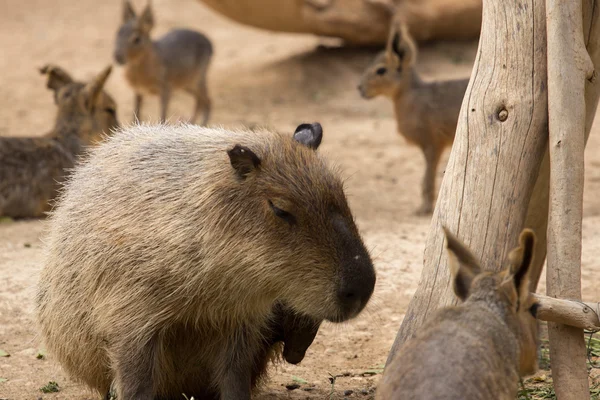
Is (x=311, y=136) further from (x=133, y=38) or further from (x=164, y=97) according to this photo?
(x=133, y=38)

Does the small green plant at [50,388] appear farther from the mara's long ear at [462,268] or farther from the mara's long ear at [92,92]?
the mara's long ear at [92,92]

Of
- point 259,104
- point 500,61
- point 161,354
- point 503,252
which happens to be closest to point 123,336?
point 161,354

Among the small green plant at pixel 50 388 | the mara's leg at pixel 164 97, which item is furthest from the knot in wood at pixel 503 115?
the mara's leg at pixel 164 97

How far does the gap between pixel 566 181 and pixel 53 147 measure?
638 centimetres

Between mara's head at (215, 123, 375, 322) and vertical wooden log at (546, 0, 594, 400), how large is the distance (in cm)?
84

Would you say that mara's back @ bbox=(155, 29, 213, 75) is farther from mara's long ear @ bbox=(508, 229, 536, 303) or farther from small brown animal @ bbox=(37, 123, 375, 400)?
mara's long ear @ bbox=(508, 229, 536, 303)

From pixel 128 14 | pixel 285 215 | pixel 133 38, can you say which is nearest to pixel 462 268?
pixel 285 215

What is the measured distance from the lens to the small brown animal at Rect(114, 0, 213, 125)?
40.7 feet

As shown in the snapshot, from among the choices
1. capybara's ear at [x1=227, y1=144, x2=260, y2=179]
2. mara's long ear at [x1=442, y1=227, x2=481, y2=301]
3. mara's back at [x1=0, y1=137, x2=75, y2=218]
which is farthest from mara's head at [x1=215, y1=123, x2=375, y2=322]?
mara's back at [x1=0, y1=137, x2=75, y2=218]

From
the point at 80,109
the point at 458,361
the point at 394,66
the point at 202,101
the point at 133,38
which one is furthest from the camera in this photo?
the point at 202,101

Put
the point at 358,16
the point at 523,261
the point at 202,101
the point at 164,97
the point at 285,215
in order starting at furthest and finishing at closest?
1. the point at 358,16
2. the point at 202,101
3. the point at 164,97
4. the point at 285,215
5. the point at 523,261

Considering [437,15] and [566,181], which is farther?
[437,15]

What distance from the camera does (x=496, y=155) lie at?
415cm

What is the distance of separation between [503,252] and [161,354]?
1612 mm
